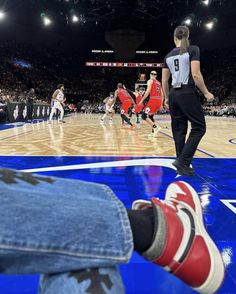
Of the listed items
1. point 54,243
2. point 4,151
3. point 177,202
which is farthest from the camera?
point 4,151

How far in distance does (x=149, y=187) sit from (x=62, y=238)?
2117mm

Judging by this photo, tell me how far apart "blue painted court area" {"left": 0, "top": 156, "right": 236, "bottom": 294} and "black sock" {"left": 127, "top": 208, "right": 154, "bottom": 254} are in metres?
0.54

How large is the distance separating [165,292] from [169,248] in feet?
1.73

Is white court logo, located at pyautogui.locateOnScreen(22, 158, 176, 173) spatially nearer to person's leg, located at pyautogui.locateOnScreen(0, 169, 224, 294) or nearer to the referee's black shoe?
the referee's black shoe

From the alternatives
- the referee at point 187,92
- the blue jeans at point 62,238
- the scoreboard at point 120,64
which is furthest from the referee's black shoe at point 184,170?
the scoreboard at point 120,64

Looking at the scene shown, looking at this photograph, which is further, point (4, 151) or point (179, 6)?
point (179, 6)

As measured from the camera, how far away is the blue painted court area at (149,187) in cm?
131

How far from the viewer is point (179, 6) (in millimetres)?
18750

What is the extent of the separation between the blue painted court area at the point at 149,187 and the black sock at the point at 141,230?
1.78 feet

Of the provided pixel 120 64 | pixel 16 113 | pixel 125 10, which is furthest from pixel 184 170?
pixel 120 64

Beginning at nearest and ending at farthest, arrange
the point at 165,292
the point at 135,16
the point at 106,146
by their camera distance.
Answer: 1. the point at 165,292
2. the point at 106,146
3. the point at 135,16

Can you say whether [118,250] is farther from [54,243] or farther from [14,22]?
[14,22]

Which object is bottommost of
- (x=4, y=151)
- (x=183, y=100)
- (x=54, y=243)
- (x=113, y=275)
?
(x=4, y=151)

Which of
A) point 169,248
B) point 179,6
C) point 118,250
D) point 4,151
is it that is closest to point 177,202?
point 169,248
